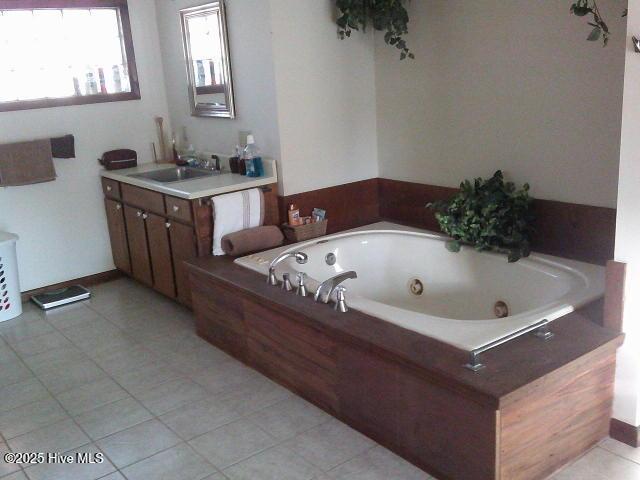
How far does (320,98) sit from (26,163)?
1.79 m

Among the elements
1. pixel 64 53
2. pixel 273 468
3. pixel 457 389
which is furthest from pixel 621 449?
pixel 64 53

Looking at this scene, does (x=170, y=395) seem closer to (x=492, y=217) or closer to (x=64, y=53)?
(x=492, y=217)

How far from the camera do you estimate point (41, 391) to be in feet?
9.61

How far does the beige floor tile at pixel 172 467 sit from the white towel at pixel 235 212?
1.20m

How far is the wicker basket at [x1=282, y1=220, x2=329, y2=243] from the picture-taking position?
11.3 ft

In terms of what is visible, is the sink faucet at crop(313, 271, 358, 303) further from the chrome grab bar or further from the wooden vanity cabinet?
the wooden vanity cabinet

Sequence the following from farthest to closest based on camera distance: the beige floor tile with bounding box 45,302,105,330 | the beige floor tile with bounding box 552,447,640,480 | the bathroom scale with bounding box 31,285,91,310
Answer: the bathroom scale with bounding box 31,285,91,310 < the beige floor tile with bounding box 45,302,105,330 < the beige floor tile with bounding box 552,447,640,480

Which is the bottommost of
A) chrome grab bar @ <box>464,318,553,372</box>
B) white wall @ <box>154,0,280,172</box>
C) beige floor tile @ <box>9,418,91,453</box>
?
beige floor tile @ <box>9,418,91,453</box>

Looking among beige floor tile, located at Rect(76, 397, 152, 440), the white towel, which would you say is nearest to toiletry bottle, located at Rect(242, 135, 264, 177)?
the white towel

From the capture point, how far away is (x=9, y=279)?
12.2ft

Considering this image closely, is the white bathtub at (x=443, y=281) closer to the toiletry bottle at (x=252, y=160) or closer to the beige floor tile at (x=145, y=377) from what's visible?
the toiletry bottle at (x=252, y=160)

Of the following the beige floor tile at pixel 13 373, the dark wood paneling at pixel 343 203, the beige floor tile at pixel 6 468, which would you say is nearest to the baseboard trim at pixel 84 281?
the beige floor tile at pixel 13 373

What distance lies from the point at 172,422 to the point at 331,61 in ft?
6.69

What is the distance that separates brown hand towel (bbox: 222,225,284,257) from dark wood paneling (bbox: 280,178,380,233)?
20 centimetres
